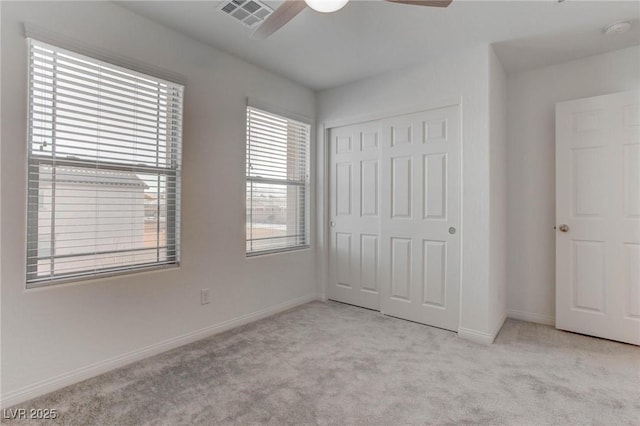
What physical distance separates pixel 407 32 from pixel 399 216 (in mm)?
1652

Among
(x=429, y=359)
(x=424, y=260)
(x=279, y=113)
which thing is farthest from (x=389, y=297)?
(x=279, y=113)

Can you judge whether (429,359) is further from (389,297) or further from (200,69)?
(200,69)

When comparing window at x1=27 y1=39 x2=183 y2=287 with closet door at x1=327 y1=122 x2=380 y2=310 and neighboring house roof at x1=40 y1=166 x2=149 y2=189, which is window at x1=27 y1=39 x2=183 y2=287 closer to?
neighboring house roof at x1=40 y1=166 x2=149 y2=189

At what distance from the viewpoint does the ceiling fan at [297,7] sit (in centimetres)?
151

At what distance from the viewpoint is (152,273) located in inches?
95.0

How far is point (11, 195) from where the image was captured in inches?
71.5

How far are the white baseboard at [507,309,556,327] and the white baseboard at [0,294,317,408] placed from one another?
2528mm

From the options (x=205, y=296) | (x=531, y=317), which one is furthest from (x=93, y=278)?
(x=531, y=317)

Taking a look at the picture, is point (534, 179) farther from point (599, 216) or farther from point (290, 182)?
point (290, 182)

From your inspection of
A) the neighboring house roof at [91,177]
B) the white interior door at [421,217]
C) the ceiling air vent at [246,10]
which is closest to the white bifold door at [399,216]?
the white interior door at [421,217]

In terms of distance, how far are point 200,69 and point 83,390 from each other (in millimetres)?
2459

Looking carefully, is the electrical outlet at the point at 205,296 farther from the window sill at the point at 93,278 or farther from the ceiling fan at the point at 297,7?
the ceiling fan at the point at 297,7

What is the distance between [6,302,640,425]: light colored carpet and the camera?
5.71ft

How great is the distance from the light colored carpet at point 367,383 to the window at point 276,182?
1.03 m
